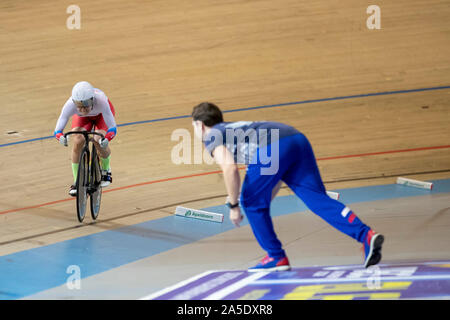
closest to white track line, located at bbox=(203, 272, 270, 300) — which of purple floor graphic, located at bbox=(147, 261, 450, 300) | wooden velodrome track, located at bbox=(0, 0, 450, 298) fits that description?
purple floor graphic, located at bbox=(147, 261, 450, 300)

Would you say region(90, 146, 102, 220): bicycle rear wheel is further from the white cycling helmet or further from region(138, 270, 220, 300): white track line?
region(138, 270, 220, 300): white track line

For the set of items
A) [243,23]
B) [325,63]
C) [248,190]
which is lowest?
[248,190]

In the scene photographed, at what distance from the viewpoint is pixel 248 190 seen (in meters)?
3.55

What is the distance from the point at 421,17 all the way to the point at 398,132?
3.52 m

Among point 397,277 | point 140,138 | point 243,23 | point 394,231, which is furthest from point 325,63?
point 397,277

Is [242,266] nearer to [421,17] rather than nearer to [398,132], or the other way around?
[398,132]

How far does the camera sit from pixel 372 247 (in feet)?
11.5

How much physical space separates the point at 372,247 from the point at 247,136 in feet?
2.90

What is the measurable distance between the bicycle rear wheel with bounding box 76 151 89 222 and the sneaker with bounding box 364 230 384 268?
8.04ft

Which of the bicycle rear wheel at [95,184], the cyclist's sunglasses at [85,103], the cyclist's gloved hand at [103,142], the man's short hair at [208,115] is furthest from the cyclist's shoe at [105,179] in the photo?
the man's short hair at [208,115]

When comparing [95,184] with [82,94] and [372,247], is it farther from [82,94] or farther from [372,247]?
[372,247]

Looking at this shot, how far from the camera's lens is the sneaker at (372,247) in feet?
11.5

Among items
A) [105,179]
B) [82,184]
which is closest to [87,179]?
[82,184]

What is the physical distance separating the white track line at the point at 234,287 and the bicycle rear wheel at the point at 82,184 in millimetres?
1958
